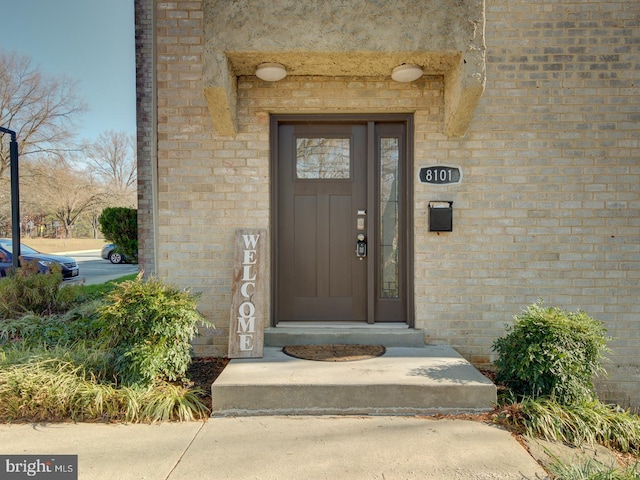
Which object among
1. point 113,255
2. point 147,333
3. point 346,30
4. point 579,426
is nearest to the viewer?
point 579,426

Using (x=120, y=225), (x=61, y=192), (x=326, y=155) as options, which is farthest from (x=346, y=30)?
(x=61, y=192)

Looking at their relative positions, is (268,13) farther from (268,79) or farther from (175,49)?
(175,49)

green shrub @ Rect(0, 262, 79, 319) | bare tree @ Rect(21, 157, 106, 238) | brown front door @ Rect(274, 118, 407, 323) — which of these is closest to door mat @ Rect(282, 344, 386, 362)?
brown front door @ Rect(274, 118, 407, 323)

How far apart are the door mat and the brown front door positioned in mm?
479

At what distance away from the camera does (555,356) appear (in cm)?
323

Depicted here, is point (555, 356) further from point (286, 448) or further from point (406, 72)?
point (406, 72)

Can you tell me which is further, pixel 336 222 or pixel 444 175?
pixel 336 222

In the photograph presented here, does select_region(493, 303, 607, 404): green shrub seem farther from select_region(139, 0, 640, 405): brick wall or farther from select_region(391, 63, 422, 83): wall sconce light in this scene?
select_region(391, 63, 422, 83): wall sconce light

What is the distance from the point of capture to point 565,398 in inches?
126

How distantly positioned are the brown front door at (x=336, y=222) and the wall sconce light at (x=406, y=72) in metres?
0.55

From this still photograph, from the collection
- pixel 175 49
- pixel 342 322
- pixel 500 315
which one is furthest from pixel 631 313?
pixel 175 49

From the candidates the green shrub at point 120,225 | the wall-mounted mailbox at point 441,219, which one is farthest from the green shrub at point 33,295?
the green shrub at point 120,225

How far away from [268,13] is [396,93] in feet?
5.00

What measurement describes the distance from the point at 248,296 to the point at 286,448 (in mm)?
1637
